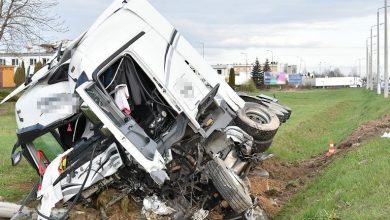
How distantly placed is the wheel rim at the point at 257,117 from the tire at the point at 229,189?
325 centimetres

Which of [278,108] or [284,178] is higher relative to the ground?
[278,108]

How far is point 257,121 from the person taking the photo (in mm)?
10242

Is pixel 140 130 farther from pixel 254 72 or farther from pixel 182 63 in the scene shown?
pixel 254 72

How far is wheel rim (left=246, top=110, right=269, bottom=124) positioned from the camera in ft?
33.6

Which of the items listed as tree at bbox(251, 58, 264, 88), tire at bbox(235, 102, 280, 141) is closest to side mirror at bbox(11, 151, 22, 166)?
tire at bbox(235, 102, 280, 141)

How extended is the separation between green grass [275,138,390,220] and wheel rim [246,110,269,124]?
136 centimetres

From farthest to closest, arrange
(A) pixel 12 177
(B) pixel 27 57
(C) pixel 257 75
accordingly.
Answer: (C) pixel 257 75
(B) pixel 27 57
(A) pixel 12 177

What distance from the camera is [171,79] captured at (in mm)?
7031

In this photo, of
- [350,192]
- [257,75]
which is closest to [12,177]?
[350,192]

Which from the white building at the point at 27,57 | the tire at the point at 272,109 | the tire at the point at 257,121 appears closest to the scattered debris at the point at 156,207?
the tire at the point at 257,121

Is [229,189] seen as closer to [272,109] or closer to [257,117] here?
[257,117]

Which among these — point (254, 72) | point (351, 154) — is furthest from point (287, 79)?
point (351, 154)

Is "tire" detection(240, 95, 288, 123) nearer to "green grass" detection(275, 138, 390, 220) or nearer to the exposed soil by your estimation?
the exposed soil

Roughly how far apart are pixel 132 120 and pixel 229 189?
4.72 feet
